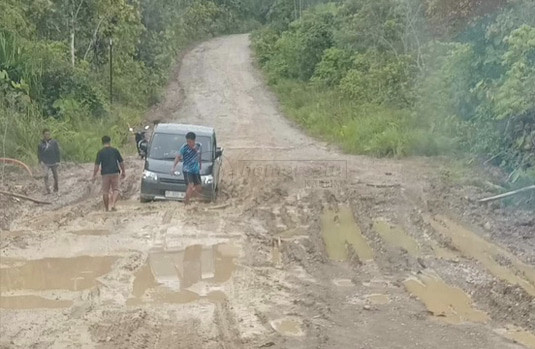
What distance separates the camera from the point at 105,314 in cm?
938

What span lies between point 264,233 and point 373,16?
19894 millimetres

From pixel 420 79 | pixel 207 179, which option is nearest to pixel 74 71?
pixel 420 79

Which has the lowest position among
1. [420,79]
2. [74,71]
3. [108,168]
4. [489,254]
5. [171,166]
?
[489,254]

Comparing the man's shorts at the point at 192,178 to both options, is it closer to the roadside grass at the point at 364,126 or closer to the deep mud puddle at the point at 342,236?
the deep mud puddle at the point at 342,236

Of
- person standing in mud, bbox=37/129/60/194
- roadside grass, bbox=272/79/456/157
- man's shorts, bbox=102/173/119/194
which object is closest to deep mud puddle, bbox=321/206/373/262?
man's shorts, bbox=102/173/119/194

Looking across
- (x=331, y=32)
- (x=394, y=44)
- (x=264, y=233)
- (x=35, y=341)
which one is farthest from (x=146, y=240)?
(x=331, y=32)

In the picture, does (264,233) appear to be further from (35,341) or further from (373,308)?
(35,341)

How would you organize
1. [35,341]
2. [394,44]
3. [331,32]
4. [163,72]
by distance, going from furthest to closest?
1. [163,72]
2. [331,32]
3. [394,44]
4. [35,341]

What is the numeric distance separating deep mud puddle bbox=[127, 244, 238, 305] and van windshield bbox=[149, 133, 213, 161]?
5.14m

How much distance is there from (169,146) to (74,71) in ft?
37.4

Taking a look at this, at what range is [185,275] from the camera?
11.4 meters

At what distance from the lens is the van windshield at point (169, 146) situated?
59.6ft

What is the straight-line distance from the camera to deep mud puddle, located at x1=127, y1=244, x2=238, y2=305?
10.3 m

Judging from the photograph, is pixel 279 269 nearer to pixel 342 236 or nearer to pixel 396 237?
pixel 342 236
